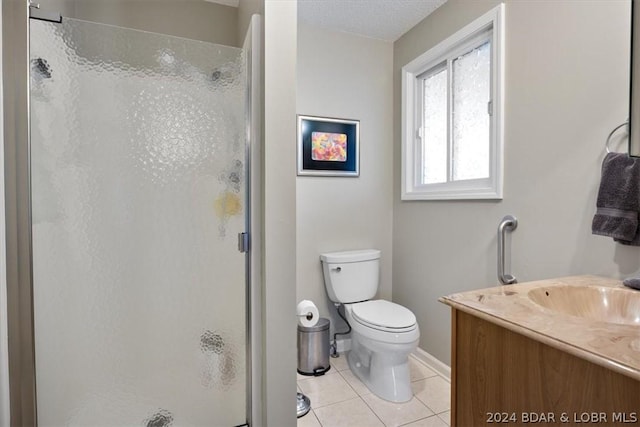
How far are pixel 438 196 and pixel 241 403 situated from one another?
155 centimetres

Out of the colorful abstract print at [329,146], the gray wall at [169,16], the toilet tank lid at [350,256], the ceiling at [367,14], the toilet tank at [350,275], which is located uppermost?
the ceiling at [367,14]

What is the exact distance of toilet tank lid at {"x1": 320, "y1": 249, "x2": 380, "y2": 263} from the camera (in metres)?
2.17

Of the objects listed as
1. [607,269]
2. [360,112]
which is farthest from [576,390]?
[360,112]

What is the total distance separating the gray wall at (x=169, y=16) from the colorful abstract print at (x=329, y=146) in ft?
2.46

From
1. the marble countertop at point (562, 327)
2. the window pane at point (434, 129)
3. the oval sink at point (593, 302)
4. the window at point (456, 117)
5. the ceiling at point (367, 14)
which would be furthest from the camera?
the window pane at point (434, 129)

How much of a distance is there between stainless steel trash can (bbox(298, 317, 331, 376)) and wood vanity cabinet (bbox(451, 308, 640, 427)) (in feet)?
4.04

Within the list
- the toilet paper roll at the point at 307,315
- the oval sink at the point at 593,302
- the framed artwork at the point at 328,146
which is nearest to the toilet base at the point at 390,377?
the toilet paper roll at the point at 307,315

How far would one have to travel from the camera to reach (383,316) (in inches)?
74.1

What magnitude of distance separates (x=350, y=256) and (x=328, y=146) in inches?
30.7

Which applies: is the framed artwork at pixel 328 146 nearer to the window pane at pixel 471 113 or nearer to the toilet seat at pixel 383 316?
the window pane at pixel 471 113

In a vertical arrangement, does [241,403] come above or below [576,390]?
below

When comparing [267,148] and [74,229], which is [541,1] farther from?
[74,229]

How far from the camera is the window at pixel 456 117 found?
1.67 meters

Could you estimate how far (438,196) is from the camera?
6.58 feet
